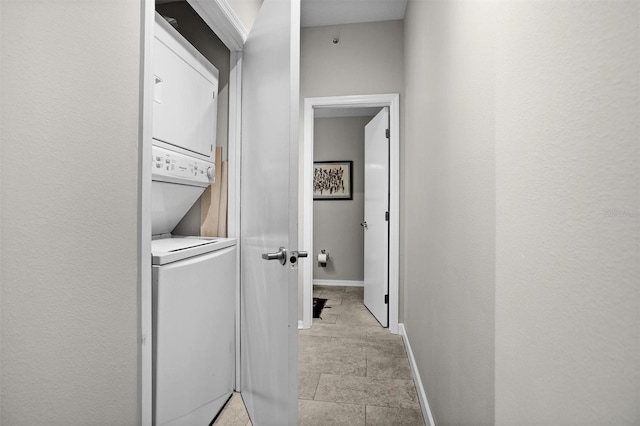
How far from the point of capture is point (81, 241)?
83cm

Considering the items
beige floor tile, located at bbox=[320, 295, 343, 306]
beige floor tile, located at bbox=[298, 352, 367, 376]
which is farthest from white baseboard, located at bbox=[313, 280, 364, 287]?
beige floor tile, located at bbox=[298, 352, 367, 376]

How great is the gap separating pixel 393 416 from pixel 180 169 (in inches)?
64.4

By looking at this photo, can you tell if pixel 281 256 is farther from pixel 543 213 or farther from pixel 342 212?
pixel 342 212

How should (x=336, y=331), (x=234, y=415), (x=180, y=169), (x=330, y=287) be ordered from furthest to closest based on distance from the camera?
(x=330, y=287) → (x=336, y=331) → (x=234, y=415) → (x=180, y=169)

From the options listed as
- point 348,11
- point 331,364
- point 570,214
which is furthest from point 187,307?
point 348,11

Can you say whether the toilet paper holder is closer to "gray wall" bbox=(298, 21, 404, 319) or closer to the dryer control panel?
"gray wall" bbox=(298, 21, 404, 319)

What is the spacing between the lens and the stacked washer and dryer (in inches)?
51.8

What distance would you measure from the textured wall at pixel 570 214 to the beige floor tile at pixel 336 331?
7.18 feet

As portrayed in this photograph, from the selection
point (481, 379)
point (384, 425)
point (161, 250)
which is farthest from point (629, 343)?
point (384, 425)

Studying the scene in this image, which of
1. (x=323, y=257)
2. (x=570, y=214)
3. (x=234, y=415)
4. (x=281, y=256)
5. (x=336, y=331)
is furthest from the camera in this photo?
(x=323, y=257)

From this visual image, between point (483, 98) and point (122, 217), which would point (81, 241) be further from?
point (483, 98)

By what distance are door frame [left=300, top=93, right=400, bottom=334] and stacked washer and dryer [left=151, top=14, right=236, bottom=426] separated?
1.21 m

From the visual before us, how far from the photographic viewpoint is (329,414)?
1.77 m

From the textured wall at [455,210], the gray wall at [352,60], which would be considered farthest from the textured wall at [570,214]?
the gray wall at [352,60]
